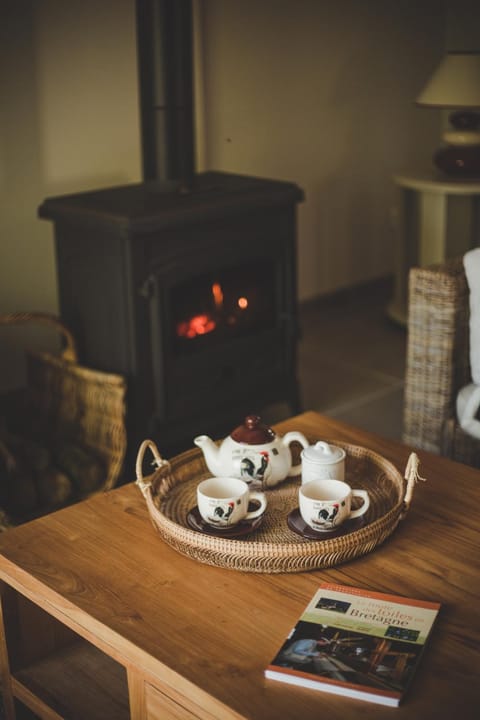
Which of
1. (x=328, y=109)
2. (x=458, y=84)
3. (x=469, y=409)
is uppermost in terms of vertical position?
(x=458, y=84)

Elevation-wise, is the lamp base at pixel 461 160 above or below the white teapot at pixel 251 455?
above

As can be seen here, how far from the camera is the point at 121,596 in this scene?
4.72ft

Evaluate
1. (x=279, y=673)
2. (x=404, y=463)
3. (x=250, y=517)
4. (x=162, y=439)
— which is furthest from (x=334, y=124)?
(x=279, y=673)

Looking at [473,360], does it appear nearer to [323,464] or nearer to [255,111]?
[323,464]

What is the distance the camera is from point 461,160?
3.77 m

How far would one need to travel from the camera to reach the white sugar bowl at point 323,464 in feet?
5.41

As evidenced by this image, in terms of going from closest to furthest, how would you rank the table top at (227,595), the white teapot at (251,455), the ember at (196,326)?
the table top at (227,595), the white teapot at (251,455), the ember at (196,326)

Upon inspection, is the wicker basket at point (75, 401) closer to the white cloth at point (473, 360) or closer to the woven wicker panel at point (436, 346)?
the woven wicker panel at point (436, 346)

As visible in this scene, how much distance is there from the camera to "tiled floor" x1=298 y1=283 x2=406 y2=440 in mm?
3259

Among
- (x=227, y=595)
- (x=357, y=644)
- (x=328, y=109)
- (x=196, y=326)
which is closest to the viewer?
(x=357, y=644)

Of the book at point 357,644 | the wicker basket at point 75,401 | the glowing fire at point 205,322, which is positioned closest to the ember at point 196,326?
the glowing fire at point 205,322

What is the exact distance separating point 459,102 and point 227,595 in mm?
2747

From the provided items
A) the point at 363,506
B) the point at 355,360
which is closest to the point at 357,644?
the point at 363,506

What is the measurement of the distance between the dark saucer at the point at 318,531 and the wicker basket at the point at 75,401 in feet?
3.15
